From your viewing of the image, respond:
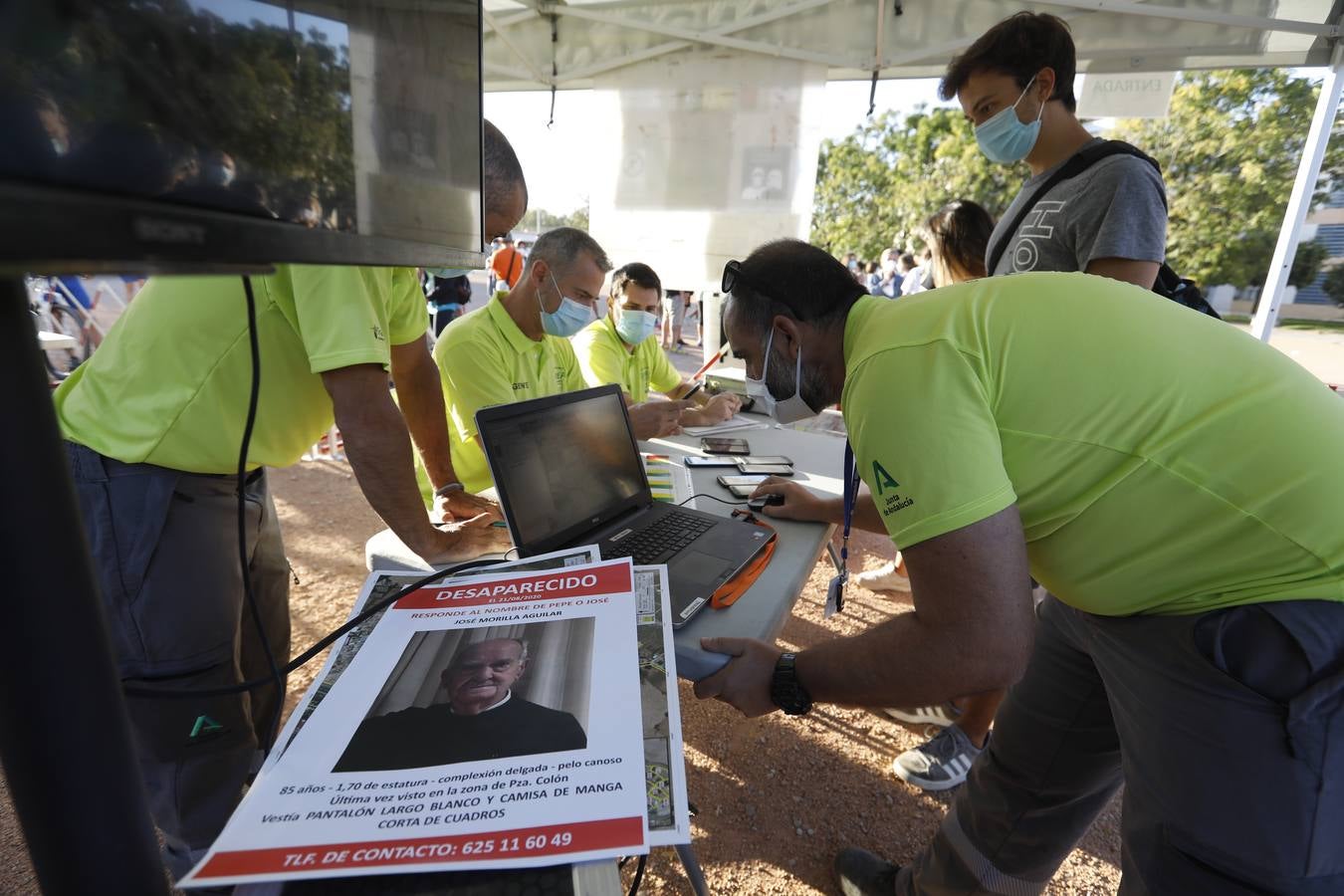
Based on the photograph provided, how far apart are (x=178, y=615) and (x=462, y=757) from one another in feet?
3.27

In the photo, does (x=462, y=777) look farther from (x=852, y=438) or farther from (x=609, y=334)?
(x=609, y=334)

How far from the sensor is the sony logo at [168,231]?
26 cm

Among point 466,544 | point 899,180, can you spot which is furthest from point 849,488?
point 899,180

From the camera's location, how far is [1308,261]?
22.5m

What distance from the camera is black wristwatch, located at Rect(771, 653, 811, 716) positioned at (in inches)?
39.5

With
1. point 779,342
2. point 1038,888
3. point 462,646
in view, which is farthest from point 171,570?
point 1038,888

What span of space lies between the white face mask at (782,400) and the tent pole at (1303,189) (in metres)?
3.46

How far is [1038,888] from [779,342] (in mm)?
1388

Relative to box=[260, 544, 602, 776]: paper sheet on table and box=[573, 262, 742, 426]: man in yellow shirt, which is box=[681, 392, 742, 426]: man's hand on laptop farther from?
box=[260, 544, 602, 776]: paper sheet on table

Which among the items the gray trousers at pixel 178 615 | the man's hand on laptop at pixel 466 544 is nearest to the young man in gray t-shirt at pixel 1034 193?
the man's hand on laptop at pixel 466 544

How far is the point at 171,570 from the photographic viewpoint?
1.21 meters

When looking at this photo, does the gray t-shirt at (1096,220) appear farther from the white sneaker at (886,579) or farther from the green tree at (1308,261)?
the green tree at (1308,261)

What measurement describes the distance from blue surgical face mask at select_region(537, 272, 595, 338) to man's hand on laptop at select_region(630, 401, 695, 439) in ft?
1.29

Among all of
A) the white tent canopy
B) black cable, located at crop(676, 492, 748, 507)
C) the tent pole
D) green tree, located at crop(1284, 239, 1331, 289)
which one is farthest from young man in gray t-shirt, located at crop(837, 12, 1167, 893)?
green tree, located at crop(1284, 239, 1331, 289)
